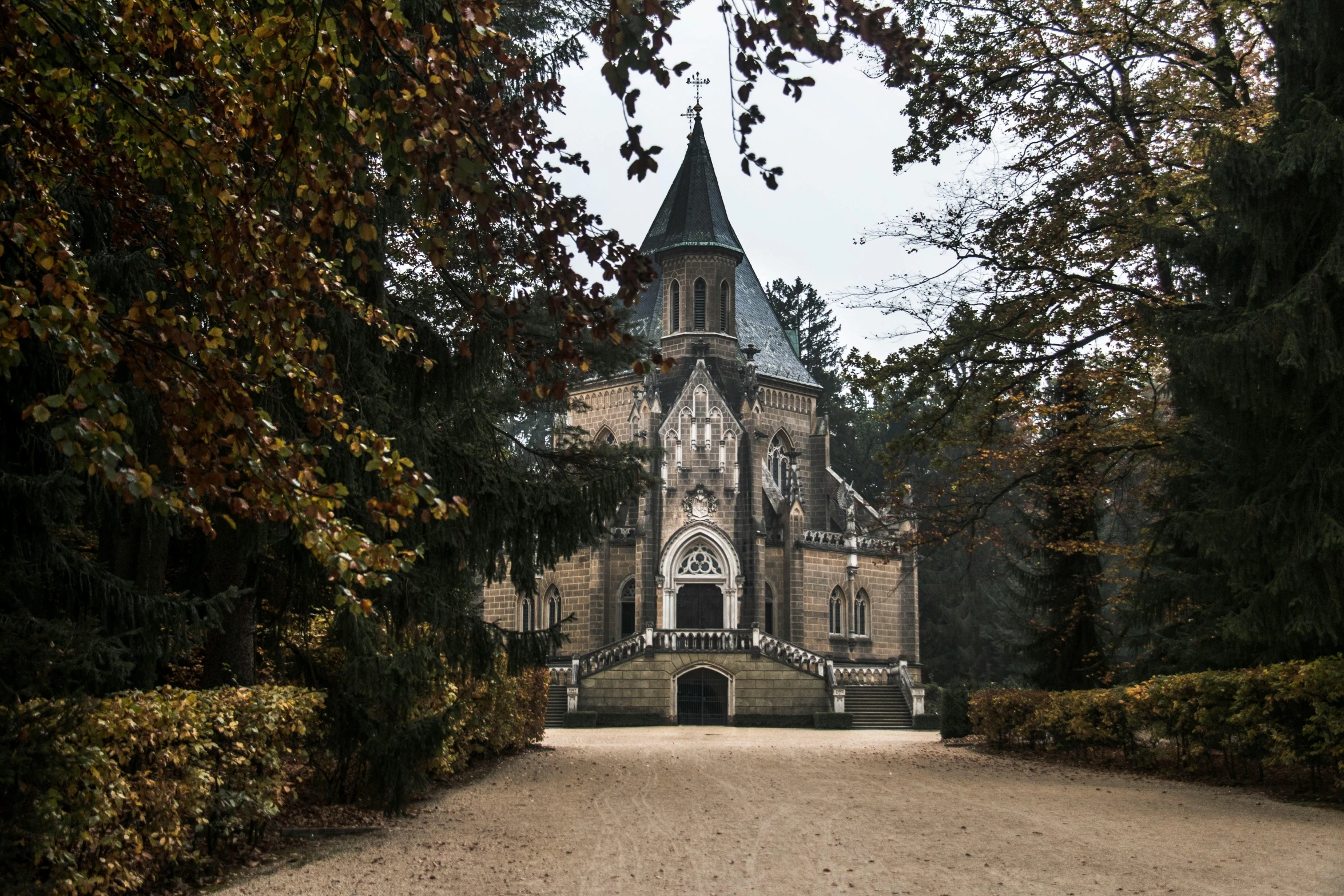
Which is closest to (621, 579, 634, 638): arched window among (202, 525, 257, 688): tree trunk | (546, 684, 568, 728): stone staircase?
(546, 684, 568, 728): stone staircase

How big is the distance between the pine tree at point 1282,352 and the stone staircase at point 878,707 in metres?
18.5

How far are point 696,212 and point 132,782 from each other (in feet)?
119

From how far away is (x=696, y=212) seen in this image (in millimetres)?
40969

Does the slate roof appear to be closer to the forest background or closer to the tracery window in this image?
the tracery window

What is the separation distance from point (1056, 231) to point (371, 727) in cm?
1122

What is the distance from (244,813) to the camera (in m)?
7.49

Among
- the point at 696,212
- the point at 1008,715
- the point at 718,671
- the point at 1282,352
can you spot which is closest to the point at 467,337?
the point at 1282,352

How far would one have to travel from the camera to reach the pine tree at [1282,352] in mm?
10672

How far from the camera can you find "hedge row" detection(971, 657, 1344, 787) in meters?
10.7

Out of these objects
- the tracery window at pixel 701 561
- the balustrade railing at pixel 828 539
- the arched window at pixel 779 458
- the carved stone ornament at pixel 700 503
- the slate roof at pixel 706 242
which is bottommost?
the tracery window at pixel 701 561

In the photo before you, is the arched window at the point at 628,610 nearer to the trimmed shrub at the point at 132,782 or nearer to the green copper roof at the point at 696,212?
the green copper roof at the point at 696,212

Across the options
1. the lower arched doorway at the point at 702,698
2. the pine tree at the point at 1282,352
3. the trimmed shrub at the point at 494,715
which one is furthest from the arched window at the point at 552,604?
the pine tree at the point at 1282,352

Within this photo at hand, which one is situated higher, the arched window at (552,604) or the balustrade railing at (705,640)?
the arched window at (552,604)

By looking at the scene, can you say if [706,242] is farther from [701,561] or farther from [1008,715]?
[1008,715]
